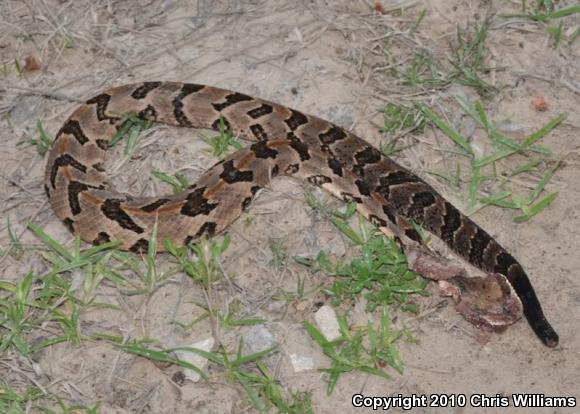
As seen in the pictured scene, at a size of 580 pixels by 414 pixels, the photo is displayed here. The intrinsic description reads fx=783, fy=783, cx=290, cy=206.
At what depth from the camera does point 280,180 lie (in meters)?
7.02

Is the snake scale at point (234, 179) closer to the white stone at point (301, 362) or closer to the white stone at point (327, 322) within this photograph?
the white stone at point (327, 322)

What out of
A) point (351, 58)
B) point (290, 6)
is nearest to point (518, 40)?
point (351, 58)

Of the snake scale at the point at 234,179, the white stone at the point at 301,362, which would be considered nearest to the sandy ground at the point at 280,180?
the white stone at the point at 301,362

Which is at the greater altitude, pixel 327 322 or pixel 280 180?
pixel 280 180

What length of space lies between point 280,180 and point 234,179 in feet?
1.72

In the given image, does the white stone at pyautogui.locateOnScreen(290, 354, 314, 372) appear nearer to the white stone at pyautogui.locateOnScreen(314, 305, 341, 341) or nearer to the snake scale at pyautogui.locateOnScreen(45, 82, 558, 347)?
Result: the white stone at pyautogui.locateOnScreen(314, 305, 341, 341)

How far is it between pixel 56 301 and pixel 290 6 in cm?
392

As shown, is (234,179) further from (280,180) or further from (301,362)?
(301,362)

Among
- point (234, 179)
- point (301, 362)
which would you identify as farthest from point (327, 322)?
point (234, 179)

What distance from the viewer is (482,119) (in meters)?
7.25

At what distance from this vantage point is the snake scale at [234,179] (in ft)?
20.8

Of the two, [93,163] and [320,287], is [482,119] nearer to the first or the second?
[320,287]

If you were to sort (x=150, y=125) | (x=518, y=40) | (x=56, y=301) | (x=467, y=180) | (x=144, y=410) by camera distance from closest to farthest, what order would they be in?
(x=144, y=410) → (x=56, y=301) → (x=467, y=180) → (x=150, y=125) → (x=518, y=40)

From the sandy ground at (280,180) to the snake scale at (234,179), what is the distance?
19 cm
